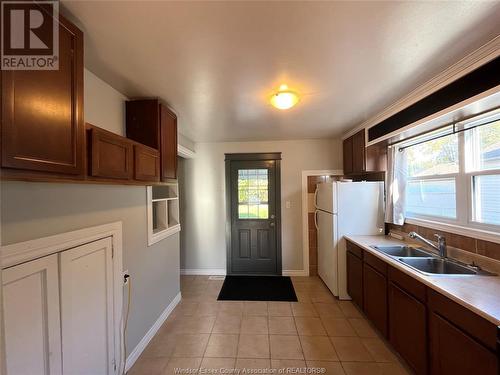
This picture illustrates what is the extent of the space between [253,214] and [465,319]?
3050mm

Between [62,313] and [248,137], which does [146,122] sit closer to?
[62,313]

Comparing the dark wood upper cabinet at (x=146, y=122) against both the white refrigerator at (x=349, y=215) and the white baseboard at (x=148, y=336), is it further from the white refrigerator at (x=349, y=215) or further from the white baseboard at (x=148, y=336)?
the white refrigerator at (x=349, y=215)

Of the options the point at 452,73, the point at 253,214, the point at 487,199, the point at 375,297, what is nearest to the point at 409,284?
the point at 375,297

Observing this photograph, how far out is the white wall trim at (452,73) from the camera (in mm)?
1380

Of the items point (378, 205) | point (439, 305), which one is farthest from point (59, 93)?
point (378, 205)

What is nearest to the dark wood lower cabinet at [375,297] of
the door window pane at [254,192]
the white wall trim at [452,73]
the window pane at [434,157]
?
the window pane at [434,157]

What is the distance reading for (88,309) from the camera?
5.15 ft

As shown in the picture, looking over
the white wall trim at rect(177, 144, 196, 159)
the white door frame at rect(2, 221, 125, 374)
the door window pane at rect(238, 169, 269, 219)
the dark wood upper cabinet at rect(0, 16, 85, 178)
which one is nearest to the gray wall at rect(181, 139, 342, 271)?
the white wall trim at rect(177, 144, 196, 159)

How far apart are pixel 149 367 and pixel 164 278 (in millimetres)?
898

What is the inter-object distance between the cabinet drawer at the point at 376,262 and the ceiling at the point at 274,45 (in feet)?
5.36

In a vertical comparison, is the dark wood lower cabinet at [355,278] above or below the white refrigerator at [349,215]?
below

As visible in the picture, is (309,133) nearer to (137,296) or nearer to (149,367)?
(137,296)

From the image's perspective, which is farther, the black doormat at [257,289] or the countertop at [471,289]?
the black doormat at [257,289]

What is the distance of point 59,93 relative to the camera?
1.07 meters
